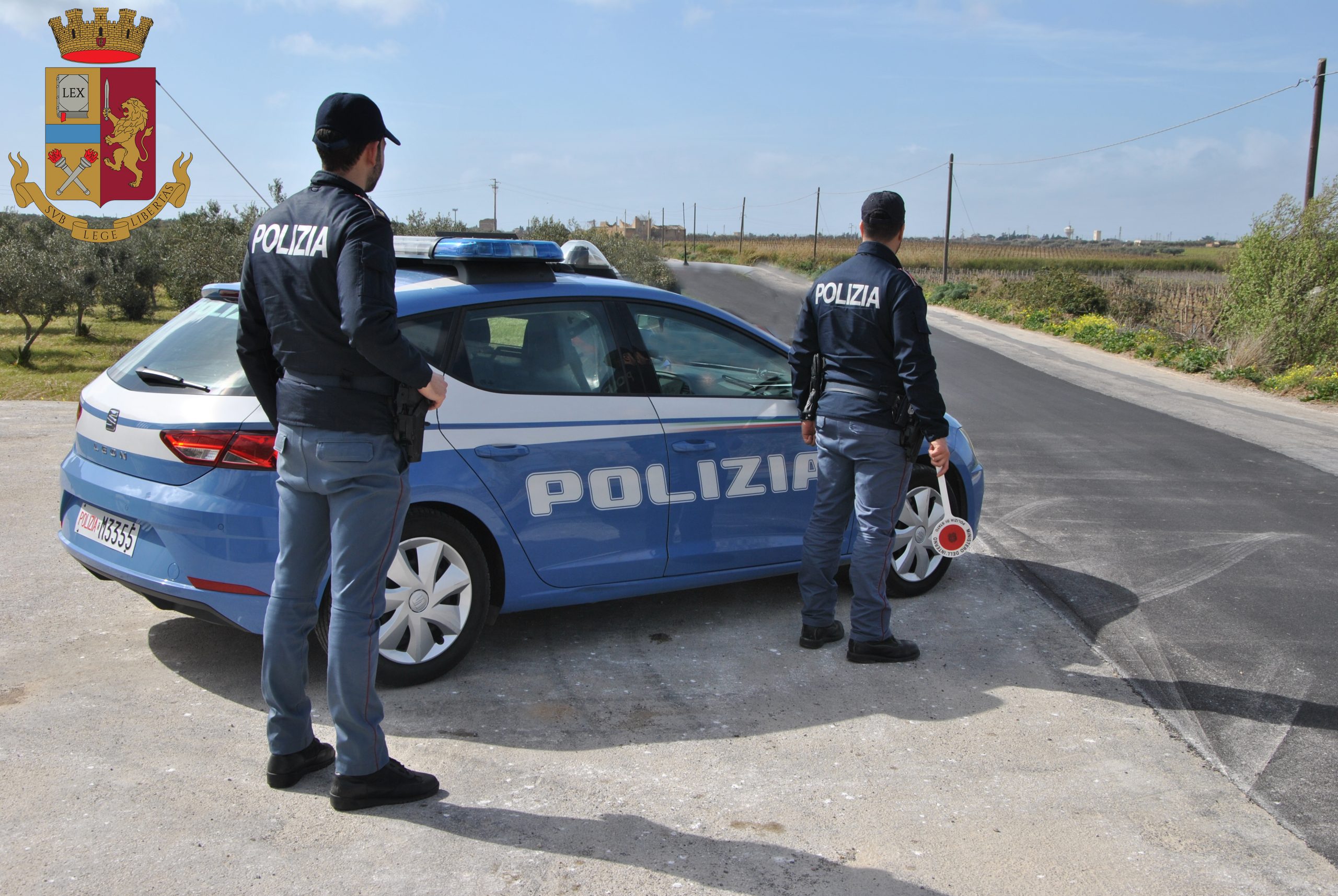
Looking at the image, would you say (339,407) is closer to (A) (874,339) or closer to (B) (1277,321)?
(A) (874,339)

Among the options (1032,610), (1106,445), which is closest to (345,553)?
(1032,610)

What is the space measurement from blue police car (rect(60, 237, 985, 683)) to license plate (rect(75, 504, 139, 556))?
1 cm

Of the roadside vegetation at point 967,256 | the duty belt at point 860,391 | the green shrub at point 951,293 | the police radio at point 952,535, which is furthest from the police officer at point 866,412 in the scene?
the roadside vegetation at point 967,256

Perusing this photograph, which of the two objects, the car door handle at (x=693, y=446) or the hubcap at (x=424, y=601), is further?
the car door handle at (x=693, y=446)

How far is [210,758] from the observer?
11.6ft

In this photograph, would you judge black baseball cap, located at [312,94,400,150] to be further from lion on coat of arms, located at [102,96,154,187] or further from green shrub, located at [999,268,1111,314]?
green shrub, located at [999,268,1111,314]

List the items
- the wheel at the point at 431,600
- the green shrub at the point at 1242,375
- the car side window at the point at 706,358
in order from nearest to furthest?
1. the wheel at the point at 431,600
2. the car side window at the point at 706,358
3. the green shrub at the point at 1242,375

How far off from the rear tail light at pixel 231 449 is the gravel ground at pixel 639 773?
3.10ft

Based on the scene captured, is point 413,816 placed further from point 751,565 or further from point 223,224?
point 223,224

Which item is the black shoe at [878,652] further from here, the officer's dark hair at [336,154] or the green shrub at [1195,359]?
the green shrub at [1195,359]

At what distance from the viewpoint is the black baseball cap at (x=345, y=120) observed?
3016 mm

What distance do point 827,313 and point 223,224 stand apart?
21.3 metres

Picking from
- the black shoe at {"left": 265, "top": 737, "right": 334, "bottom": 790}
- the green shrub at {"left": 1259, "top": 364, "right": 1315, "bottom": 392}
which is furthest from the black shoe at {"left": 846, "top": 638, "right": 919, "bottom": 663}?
the green shrub at {"left": 1259, "top": 364, "right": 1315, "bottom": 392}

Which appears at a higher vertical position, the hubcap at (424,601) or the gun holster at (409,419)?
the gun holster at (409,419)
